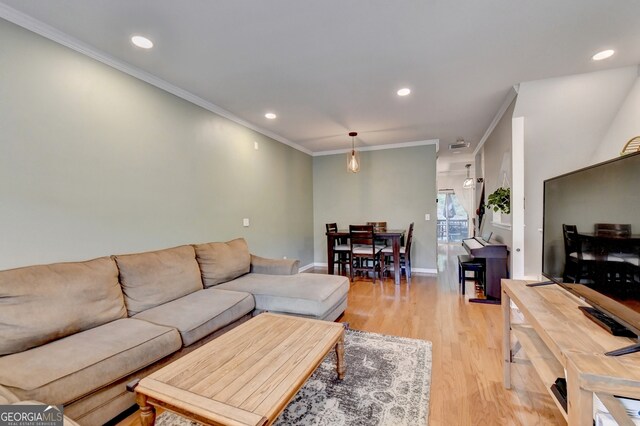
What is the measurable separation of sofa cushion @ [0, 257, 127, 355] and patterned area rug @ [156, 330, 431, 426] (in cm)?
84

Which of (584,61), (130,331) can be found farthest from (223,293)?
(584,61)

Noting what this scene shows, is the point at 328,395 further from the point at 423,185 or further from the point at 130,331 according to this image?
the point at 423,185

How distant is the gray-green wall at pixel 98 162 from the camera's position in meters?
1.84

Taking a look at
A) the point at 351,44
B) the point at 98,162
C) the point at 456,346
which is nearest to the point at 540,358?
the point at 456,346

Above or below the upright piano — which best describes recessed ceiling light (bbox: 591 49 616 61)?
above

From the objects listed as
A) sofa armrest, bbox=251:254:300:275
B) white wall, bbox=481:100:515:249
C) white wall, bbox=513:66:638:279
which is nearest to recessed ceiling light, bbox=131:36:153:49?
sofa armrest, bbox=251:254:300:275

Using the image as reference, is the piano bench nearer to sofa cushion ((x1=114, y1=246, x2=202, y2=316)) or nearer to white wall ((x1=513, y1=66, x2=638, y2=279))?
white wall ((x1=513, y1=66, x2=638, y2=279))

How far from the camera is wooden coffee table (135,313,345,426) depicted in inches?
43.8

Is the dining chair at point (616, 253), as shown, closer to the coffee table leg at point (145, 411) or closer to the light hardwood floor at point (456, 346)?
the light hardwood floor at point (456, 346)

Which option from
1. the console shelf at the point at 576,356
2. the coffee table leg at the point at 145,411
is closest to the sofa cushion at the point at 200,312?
the coffee table leg at the point at 145,411

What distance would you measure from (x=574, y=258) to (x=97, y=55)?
3735 millimetres

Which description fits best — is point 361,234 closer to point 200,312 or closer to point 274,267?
point 274,267

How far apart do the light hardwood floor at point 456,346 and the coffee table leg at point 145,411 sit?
1.55ft

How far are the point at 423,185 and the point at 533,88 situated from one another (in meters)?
2.52
